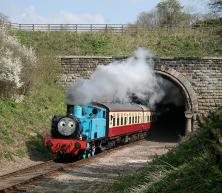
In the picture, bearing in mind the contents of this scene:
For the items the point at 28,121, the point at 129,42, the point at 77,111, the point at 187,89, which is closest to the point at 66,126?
the point at 77,111

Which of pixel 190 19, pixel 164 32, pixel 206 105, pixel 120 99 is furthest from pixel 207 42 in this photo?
pixel 190 19

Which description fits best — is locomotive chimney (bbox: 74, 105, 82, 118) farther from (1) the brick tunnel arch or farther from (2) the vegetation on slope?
(1) the brick tunnel arch

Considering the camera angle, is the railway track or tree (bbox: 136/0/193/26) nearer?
the railway track

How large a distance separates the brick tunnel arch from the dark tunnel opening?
3.16 meters

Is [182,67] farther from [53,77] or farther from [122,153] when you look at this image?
[122,153]

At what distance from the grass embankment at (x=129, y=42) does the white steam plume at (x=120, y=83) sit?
1.99 meters

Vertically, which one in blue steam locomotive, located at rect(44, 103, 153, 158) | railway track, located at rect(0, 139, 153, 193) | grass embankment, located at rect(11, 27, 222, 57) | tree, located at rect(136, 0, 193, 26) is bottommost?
railway track, located at rect(0, 139, 153, 193)

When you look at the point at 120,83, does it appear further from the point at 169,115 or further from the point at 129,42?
the point at 169,115


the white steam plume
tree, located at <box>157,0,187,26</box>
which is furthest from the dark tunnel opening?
tree, located at <box>157,0,187,26</box>

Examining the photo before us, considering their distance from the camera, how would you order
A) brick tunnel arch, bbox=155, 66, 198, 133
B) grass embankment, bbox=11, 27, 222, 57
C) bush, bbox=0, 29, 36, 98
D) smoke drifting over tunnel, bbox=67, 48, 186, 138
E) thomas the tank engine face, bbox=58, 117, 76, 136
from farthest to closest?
grass embankment, bbox=11, 27, 222, 57 < brick tunnel arch, bbox=155, 66, 198, 133 < bush, bbox=0, 29, 36, 98 < smoke drifting over tunnel, bbox=67, 48, 186, 138 < thomas the tank engine face, bbox=58, 117, 76, 136

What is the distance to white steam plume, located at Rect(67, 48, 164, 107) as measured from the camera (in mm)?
22094

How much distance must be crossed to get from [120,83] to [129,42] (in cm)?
1193

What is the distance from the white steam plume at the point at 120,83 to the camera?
22.1 metres

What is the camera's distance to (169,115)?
47062 millimetres
